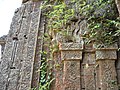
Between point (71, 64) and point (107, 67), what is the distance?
1.36 ft

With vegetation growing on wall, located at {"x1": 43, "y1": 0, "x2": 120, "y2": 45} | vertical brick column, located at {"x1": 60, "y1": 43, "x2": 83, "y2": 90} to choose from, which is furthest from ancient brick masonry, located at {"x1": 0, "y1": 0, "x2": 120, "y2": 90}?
vegetation growing on wall, located at {"x1": 43, "y1": 0, "x2": 120, "y2": 45}

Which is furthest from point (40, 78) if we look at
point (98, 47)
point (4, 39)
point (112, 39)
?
point (4, 39)

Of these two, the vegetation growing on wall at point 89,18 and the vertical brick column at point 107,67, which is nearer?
the vertical brick column at point 107,67

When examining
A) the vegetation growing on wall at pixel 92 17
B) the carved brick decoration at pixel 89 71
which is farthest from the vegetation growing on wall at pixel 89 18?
the carved brick decoration at pixel 89 71

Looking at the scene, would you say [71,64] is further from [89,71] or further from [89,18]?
[89,18]

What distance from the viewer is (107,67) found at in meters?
2.46

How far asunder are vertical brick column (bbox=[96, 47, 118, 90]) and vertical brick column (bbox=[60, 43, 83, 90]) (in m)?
0.24

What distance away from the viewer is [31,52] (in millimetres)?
2969

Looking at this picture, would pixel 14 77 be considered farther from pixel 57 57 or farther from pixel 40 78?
pixel 57 57

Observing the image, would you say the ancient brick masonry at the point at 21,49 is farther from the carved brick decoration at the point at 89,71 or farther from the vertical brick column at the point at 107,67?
the vertical brick column at the point at 107,67

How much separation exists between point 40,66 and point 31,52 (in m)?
0.28

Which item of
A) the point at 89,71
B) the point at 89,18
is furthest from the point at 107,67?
the point at 89,18

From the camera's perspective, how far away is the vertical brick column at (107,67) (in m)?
2.35

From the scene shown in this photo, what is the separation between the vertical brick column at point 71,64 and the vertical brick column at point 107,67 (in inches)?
9.4
